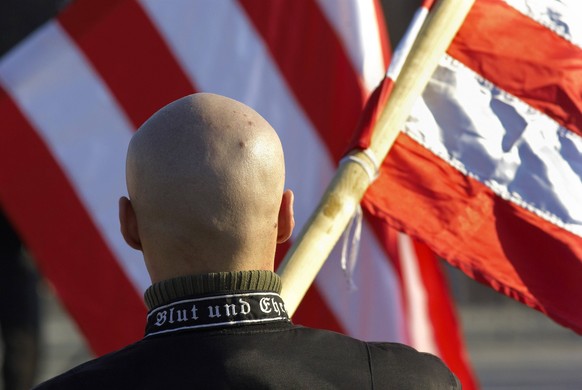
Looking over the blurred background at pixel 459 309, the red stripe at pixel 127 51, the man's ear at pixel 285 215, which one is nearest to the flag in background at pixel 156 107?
the red stripe at pixel 127 51

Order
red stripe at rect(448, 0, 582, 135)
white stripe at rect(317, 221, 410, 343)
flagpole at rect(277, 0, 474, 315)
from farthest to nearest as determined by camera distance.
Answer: white stripe at rect(317, 221, 410, 343)
red stripe at rect(448, 0, 582, 135)
flagpole at rect(277, 0, 474, 315)

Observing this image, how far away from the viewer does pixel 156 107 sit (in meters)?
3.05

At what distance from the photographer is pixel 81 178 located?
9.78 ft

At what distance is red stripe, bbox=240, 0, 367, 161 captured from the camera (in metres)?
2.91

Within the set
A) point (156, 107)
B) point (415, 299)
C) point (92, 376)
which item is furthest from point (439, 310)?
point (92, 376)

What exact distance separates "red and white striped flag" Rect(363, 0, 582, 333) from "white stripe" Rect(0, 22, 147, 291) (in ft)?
2.44

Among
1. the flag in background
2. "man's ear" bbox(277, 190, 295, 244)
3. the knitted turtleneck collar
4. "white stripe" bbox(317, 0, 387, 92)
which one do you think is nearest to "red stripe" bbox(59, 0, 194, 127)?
the flag in background

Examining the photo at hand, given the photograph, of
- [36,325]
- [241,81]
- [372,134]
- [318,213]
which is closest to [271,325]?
[318,213]

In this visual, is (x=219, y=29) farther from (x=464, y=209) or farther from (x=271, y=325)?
(x=271, y=325)

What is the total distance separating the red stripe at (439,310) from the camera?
285 centimetres

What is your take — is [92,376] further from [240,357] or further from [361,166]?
[361,166]

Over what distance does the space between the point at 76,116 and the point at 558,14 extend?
1228 millimetres

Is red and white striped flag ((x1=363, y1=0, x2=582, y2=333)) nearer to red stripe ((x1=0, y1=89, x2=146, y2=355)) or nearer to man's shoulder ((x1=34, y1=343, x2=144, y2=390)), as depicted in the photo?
red stripe ((x1=0, y1=89, x2=146, y2=355))

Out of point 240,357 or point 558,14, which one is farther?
point 558,14
